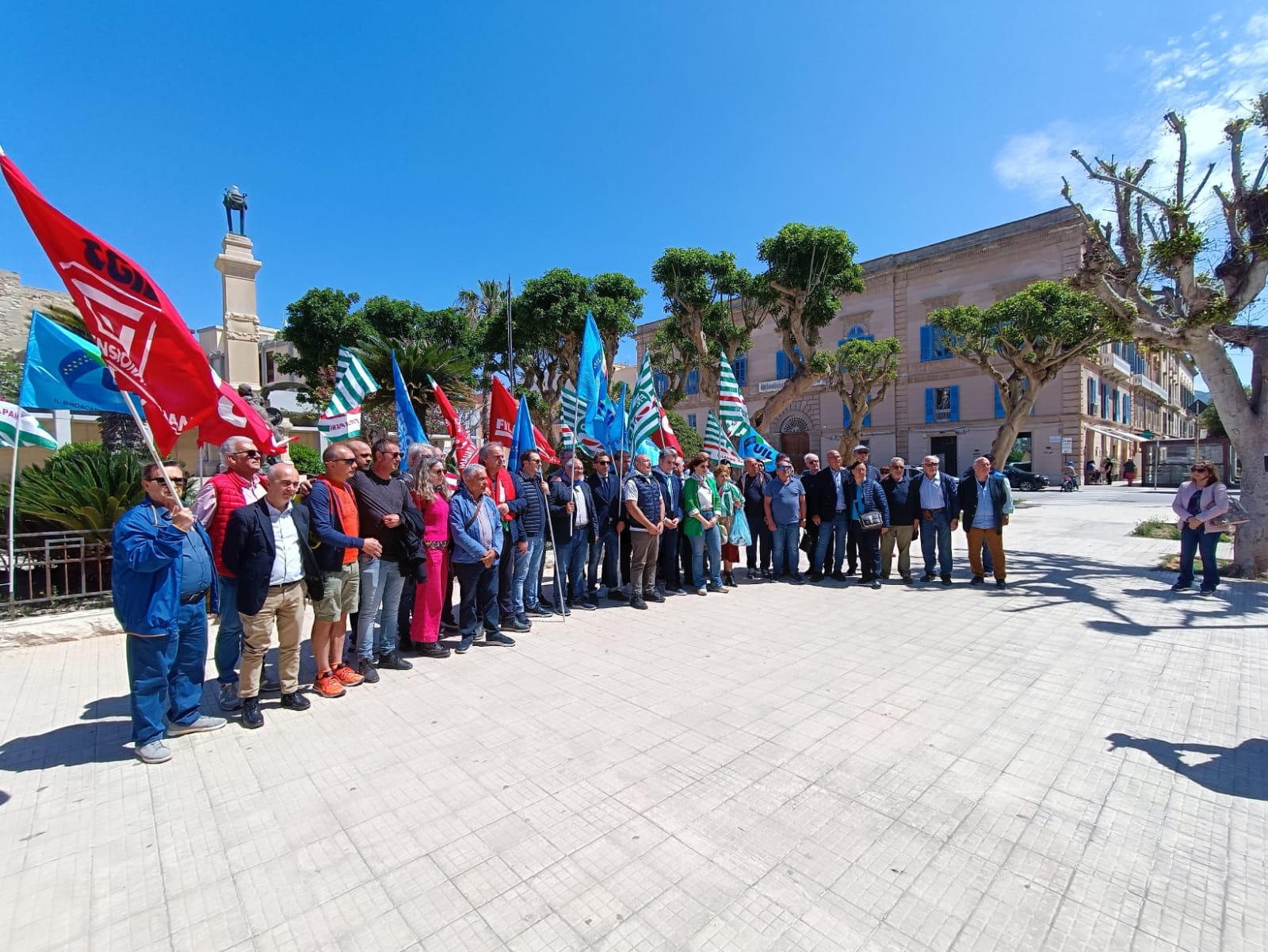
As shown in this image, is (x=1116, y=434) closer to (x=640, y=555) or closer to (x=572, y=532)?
(x=640, y=555)

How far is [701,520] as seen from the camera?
7816 mm

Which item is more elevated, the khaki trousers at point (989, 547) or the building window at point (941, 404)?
the building window at point (941, 404)

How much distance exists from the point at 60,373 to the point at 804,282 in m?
17.2

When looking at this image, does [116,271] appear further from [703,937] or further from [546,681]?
[703,937]

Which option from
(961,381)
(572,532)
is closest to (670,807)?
(572,532)

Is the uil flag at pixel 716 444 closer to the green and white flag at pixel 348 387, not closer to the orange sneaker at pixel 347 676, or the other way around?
the green and white flag at pixel 348 387

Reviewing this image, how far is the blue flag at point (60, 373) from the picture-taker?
6.18m

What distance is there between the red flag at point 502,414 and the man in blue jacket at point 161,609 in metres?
4.54

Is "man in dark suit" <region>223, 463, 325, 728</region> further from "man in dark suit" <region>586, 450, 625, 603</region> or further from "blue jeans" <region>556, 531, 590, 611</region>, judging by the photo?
"man in dark suit" <region>586, 450, 625, 603</region>

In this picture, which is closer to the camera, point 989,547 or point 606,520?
point 606,520

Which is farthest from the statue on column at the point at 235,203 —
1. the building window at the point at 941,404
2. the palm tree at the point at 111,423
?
the building window at the point at 941,404

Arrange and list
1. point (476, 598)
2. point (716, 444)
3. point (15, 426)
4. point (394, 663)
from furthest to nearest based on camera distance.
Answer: point (716, 444), point (15, 426), point (476, 598), point (394, 663)

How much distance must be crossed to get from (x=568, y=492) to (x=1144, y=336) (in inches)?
379

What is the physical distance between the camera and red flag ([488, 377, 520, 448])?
8164 millimetres
